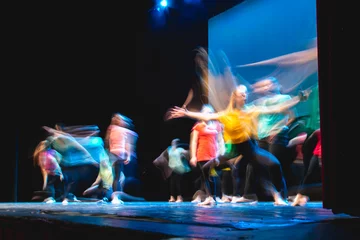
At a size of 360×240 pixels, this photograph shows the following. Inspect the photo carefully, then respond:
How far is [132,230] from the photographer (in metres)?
2.20

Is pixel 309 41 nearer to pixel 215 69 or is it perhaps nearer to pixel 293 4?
pixel 293 4

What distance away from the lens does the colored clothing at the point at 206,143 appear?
250 inches

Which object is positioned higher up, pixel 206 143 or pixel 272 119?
pixel 272 119

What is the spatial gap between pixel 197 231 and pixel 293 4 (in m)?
6.33

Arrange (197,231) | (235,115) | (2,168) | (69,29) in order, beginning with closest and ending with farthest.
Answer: (197,231) < (235,115) < (69,29) < (2,168)

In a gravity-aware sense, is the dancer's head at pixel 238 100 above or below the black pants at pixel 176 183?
above

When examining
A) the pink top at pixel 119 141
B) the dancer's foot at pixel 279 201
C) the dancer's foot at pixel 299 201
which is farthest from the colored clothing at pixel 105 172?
the dancer's foot at pixel 299 201

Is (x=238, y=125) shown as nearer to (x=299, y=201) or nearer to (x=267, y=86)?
(x=299, y=201)

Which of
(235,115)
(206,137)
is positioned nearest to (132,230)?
(235,115)

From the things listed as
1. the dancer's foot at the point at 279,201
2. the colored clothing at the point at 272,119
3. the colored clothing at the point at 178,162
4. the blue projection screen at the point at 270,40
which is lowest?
the dancer's foot at the point at 279,201

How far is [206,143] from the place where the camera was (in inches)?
254

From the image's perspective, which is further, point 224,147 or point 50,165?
point 50,165

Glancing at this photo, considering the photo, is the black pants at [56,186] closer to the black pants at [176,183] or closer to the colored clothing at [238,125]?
the black pants at [176,183]

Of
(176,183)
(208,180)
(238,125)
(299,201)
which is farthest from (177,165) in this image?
(299,201)
